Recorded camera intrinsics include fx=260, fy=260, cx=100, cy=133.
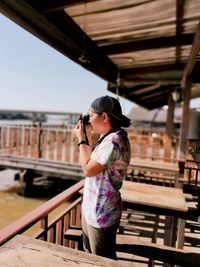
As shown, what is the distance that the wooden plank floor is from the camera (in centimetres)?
374

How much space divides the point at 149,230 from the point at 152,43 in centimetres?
309

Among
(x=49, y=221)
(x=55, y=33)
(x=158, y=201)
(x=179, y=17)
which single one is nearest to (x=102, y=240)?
(x=49, y=221)

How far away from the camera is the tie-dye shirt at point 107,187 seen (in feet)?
6.03

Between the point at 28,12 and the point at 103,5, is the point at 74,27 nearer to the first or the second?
the point at 103,5

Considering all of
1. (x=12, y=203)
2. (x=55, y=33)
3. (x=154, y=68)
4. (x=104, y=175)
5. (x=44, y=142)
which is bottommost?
(x=12, y=203)

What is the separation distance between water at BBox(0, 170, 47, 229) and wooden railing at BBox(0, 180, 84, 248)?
15.5 ft

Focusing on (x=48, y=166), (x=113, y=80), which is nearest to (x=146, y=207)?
(x=113, y=80)

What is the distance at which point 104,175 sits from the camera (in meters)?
1.87

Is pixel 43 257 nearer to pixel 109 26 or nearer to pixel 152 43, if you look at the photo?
pixel 109 26

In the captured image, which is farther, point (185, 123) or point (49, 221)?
point (185, 123)

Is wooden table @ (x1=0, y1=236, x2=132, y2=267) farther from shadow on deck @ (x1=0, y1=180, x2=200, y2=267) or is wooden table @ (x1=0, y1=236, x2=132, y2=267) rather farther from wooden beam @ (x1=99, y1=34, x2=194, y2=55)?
wooden beam @ (x1=99, y1=34, x2=194, y2=55)

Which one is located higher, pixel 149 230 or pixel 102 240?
pixel 102 240

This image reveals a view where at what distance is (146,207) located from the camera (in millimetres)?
2709

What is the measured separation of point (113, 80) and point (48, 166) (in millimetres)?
4263
